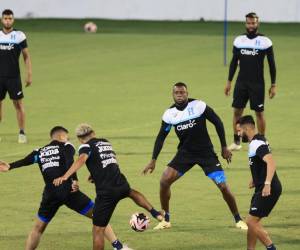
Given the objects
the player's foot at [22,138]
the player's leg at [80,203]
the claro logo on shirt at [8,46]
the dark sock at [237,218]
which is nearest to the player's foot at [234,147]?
the player's foot at [22,138]

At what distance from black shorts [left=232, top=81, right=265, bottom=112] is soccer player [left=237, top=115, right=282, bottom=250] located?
26.1ft

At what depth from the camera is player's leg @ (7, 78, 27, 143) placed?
76.5ft

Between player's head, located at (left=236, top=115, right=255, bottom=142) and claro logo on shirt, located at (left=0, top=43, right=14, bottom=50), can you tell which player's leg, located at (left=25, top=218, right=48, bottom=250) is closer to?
player's head, located at (left=236, top=115, right=255, bottom=142)

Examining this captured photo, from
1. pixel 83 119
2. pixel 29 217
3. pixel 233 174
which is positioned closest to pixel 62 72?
pixel 83 119

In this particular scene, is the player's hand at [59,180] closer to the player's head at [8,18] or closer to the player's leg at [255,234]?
the player's leg at [255,234]

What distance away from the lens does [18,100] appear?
2330 cm

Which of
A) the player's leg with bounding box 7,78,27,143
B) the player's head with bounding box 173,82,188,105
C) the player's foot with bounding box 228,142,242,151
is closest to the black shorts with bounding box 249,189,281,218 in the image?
the player's head with bounding box 173,82,188,105

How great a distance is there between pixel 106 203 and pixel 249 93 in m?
8.58

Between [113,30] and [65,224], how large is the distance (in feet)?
101

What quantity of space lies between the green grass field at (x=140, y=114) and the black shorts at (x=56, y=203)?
65cm

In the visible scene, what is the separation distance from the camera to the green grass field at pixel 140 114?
16.0 metres

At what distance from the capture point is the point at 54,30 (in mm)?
46844

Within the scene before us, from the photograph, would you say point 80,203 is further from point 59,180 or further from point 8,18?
point 8,18

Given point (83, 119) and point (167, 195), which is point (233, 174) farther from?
point (83, 119)
